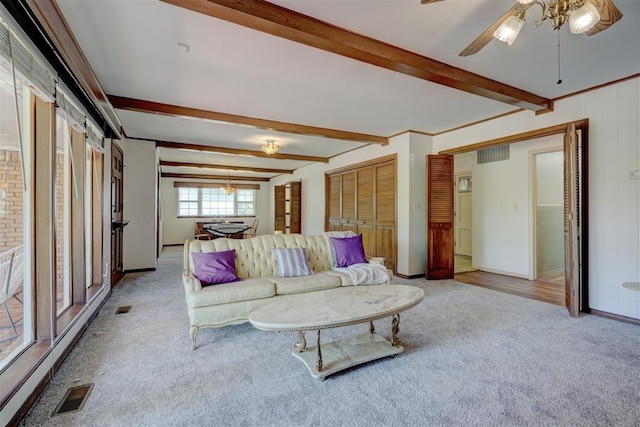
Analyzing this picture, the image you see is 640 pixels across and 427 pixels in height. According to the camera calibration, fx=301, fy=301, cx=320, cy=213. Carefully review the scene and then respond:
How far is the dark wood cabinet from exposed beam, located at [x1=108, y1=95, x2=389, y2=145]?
0.72 meters

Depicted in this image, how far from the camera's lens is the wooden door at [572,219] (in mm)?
3277

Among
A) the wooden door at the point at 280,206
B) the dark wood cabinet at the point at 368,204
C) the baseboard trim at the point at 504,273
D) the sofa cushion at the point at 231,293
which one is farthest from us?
the wooden door at the point at 280,206

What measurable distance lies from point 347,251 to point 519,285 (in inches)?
114

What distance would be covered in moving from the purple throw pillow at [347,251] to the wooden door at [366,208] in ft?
7.10

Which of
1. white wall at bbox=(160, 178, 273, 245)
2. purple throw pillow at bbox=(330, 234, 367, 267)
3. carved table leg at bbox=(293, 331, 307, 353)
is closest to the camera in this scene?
carved table leg at bbox=(293, 331, 307, 353)

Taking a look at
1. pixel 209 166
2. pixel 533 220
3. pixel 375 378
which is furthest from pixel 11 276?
pixel 209 166

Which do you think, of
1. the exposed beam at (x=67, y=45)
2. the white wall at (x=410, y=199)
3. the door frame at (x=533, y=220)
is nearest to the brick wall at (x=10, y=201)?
the exposed beam at (x=67, y=45)

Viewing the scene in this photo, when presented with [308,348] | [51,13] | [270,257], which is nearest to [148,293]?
[270,257]

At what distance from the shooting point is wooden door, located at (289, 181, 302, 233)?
9.14 meters

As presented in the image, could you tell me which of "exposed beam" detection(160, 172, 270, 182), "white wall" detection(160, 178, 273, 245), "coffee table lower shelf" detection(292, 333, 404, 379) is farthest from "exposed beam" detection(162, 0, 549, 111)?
"white wall" detection(160, 178, 273, 245)

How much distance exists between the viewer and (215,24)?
223 cm

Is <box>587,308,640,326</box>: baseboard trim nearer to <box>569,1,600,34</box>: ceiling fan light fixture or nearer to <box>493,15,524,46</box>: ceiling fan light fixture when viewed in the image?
<box>569,1,600,34</box>: ceiling fan light fixture

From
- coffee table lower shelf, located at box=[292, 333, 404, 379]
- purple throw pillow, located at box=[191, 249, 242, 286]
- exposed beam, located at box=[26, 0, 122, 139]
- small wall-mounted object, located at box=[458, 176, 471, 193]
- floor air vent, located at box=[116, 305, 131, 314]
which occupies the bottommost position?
floor air vent, located at box=[116, 305, 131, 314]

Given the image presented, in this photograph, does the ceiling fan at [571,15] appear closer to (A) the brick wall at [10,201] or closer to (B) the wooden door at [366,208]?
(A) the brick wall at [10,201]
